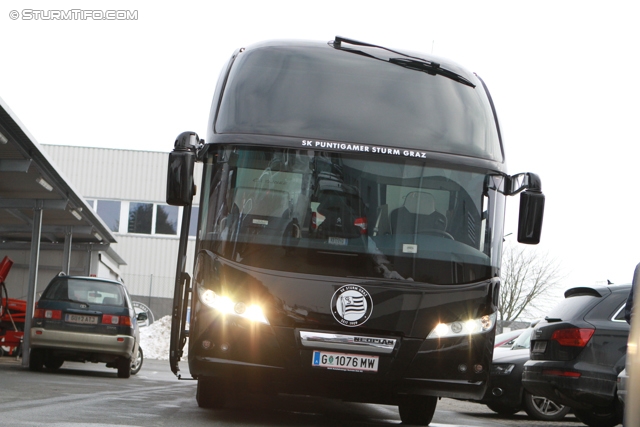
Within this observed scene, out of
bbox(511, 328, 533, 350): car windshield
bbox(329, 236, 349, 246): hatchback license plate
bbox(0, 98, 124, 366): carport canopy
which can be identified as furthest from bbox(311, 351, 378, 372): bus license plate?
bbox(511, 328, 533, 350): car windshield

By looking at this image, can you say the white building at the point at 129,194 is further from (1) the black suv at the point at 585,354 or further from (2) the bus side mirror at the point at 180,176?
(2) the bus side mirror at the point at 180,176

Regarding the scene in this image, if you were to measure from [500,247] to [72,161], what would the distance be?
1322 inches

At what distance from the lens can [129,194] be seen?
4069 centimetres

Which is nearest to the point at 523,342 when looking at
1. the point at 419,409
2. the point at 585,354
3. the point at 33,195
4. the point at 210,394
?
the point at 585,354

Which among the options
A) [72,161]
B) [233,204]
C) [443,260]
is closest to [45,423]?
[233,204]

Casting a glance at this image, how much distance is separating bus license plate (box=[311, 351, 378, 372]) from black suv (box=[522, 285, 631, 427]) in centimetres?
298

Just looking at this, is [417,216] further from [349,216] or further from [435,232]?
[349,216]

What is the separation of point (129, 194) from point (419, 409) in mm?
31500

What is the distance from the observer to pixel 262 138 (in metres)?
9.04

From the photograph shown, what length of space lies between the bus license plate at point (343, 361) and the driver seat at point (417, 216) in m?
1.17

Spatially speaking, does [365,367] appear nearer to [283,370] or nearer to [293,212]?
[283,370]

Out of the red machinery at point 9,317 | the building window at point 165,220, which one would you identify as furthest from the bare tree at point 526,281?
the red machinery at point 9,317

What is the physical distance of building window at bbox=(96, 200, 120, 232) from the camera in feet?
134

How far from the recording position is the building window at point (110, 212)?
40844mm
